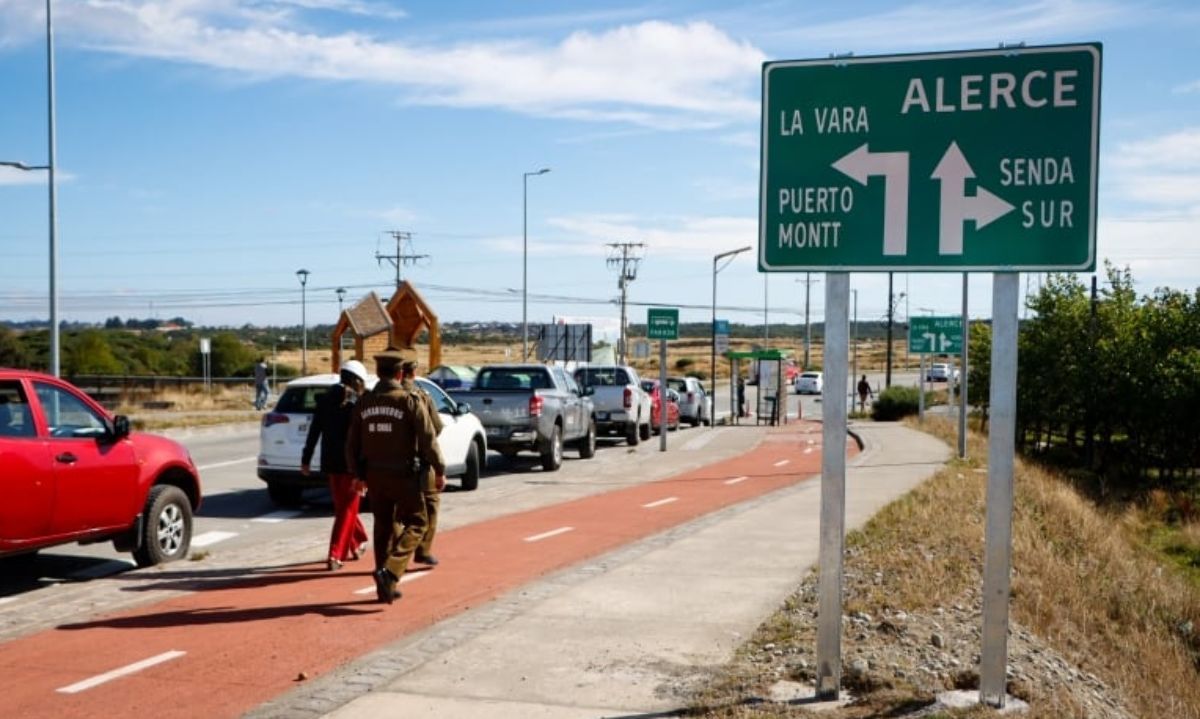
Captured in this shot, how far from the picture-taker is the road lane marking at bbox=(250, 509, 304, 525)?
52.7 feet

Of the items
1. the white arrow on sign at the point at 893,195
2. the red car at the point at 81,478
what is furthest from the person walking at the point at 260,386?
the white arrow on sign at the point at 893,195

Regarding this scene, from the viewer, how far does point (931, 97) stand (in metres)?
7.02

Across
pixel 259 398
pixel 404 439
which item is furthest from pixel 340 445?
pixel 259 398

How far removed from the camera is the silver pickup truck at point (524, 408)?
23328mm

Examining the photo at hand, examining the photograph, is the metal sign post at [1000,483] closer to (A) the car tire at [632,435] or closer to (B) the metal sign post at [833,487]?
(B) the metal sign post at [833,487]

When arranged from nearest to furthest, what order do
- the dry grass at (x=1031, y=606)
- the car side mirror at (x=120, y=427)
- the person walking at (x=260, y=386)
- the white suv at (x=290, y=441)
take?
the dry grass at (x=1031, y=606), the car side mirror at (x=120, y=427), the white suv at (x=290, y=441), the person walking at (x=260, y=386)

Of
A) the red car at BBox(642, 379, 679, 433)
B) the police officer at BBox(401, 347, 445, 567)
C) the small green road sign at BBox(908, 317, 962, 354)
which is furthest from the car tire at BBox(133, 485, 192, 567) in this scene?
the small green road sign at BBox(908, 317, 962, 354)

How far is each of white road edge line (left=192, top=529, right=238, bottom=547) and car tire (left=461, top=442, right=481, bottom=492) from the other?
17.7ft

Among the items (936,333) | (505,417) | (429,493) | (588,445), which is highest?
(936,333)

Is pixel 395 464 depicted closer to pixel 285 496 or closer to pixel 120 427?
pixel 120 427

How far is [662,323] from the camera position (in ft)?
102

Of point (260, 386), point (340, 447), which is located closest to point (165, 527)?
point (340, 447)

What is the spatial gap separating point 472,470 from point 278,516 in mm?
4043

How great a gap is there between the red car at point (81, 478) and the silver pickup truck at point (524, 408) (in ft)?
35.5
